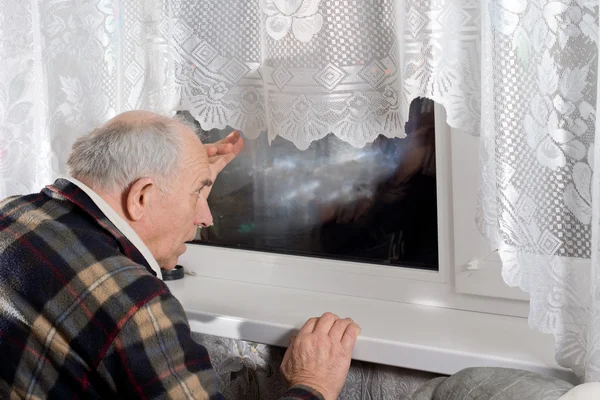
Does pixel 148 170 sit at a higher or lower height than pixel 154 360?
higher

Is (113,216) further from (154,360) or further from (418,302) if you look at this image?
(418,302)

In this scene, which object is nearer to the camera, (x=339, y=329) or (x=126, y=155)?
(x=126, y=155)

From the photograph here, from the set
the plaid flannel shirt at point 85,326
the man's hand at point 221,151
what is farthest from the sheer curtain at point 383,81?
the plaid flannel shirt at point 85,326

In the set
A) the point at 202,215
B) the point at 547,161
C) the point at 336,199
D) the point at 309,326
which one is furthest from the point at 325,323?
the point at 547,161

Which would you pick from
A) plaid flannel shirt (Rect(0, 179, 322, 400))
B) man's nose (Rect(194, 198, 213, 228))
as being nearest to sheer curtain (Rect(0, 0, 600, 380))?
man's nose (Rect(194, 198, 213, 228))

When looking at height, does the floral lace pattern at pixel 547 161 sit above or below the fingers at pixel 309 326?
above

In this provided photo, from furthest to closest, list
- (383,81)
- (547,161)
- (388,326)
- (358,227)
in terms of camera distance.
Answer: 1. (358,227)
2. (388,326)
3. (383,81)
4. (547,161)

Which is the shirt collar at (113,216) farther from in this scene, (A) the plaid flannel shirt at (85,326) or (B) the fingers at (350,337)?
(B) the fingers at (350,337)

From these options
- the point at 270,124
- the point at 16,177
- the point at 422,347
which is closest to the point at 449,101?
the point at 270,124

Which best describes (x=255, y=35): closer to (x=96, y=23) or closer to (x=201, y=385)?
(x=96, y=23)

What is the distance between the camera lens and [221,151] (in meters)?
1.93

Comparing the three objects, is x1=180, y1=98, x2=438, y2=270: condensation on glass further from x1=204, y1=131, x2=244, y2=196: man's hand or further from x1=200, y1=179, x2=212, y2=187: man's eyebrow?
x1=200, y1=179, x2=212, y2=187: man's eyebrow

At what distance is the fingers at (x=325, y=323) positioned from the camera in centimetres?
172

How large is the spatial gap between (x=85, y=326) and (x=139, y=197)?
266 millimetres
